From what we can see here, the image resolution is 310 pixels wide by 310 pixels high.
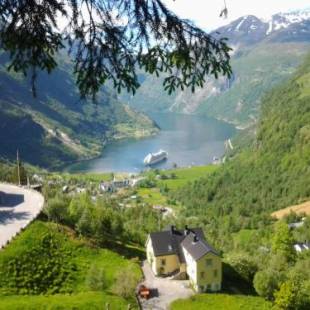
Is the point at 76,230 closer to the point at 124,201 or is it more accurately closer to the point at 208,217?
the point at 208,217

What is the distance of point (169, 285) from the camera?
2159 inches

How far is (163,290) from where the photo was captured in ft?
173

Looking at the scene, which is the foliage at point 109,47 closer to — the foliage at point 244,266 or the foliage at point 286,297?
the foliage at point 286,297

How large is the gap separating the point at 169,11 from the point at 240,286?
53064 millimetres

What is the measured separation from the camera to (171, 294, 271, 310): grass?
4869 centimetres

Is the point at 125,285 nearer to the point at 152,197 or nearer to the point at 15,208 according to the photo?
the point at 15,208

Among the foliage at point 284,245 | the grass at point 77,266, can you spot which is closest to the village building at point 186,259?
the grass at point 77,266

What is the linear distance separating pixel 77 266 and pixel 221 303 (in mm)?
14705

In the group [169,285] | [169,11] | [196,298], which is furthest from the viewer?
[169,285]

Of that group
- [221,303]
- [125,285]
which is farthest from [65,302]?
[221,303]

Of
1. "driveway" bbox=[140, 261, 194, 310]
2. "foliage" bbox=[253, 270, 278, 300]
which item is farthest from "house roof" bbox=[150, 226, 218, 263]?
"foliage" bbox=[253, 270, 278, 300]

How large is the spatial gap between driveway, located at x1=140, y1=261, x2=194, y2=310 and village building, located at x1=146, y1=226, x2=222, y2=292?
0.85 meters

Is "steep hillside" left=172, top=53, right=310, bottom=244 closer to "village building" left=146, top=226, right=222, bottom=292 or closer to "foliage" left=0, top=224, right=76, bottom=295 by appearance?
"village building" left=146, top=226, right=222, bottom=292

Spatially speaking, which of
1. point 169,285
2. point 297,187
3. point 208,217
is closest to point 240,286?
point 169,285
